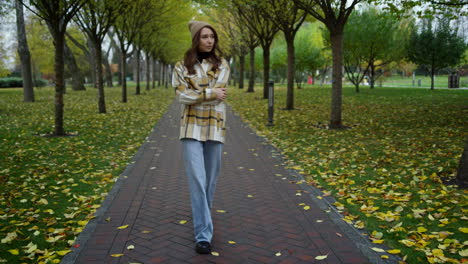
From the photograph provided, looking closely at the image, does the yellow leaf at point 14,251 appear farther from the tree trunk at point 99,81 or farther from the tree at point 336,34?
the tree trunk at point 99,81

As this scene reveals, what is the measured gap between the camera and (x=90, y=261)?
12.2 ft

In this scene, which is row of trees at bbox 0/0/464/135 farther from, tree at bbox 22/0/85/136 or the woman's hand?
the woman's hand

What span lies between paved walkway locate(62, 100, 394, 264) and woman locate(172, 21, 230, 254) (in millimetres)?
448

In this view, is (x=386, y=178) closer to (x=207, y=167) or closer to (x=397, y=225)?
(x=397, y=225)

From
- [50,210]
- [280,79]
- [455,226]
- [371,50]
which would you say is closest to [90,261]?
[50,210]

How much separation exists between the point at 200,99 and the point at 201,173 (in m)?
0.71

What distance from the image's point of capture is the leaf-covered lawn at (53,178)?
419 centimetres

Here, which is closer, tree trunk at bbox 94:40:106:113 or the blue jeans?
the blue jeans

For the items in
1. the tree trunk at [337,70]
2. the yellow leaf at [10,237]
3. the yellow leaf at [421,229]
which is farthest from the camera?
the tree trunk at [337,70]

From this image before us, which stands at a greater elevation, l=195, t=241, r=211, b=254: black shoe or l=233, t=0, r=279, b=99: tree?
l=233, t=0, r=279, b=99: tree

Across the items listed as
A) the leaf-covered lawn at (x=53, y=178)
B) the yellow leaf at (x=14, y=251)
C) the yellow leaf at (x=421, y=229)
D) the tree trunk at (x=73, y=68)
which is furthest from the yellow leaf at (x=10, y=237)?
the tree trunk at (x=73, y=68)

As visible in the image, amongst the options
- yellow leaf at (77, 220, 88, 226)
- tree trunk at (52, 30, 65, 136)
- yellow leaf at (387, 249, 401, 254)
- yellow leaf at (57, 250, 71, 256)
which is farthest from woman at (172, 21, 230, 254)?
tree trunk at (52, 30, 65, 136)

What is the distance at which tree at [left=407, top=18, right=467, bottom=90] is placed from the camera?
1093 inches

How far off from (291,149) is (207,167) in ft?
17.4
